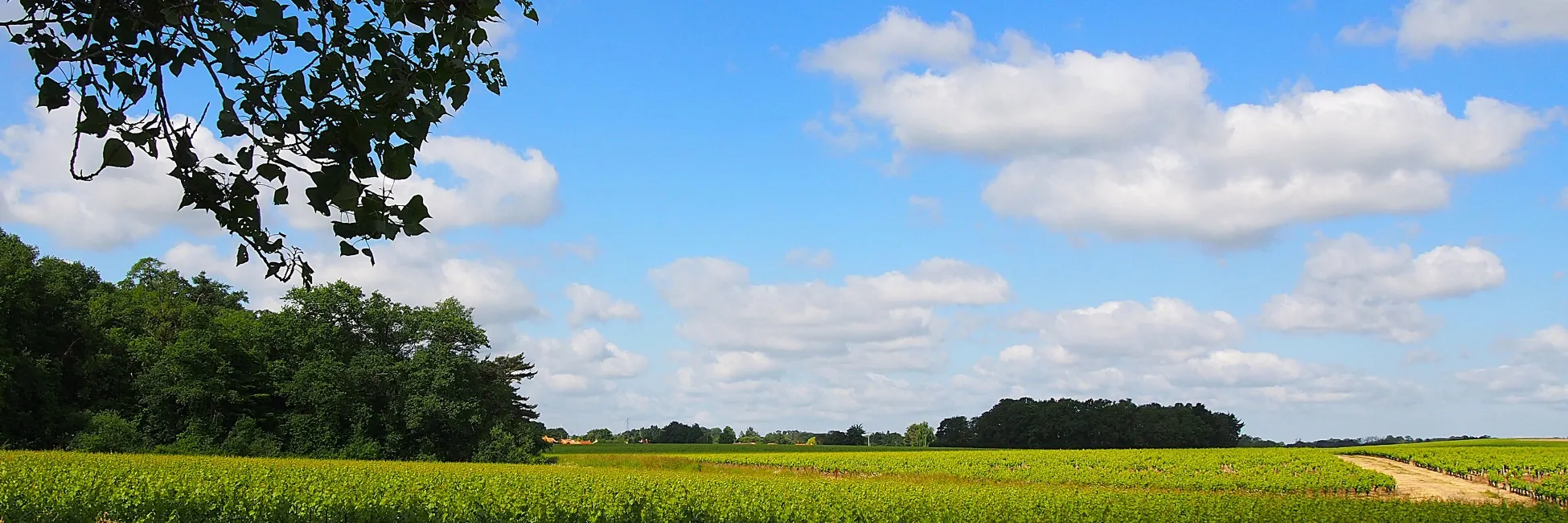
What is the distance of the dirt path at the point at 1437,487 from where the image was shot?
128 feet

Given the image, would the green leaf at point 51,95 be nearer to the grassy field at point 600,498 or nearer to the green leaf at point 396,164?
the green leaf at point 396,164

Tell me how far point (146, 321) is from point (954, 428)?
272ft

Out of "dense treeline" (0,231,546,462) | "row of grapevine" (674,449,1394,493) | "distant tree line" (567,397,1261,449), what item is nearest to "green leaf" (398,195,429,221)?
"row of grapevine" (674,449,1394,493)

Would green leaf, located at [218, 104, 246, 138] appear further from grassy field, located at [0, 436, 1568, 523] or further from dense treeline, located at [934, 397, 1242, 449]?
dense treeline, located at [934, 397, 1242, 449]

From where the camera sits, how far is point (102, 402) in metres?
46.8

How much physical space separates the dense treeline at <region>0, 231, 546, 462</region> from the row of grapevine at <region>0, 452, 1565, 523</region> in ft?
41.0

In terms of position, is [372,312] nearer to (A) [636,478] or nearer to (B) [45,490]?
(A) [636,478]

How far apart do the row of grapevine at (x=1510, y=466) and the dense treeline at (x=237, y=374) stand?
44.1 meters

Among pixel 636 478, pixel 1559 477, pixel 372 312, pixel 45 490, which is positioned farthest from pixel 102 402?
pixel 1559 477

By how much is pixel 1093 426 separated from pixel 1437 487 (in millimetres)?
55712

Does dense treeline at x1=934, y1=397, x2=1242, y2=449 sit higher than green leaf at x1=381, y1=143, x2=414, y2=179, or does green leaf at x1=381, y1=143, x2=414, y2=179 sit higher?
dense treeline at x1=934, y1=397, x2=1242, y2=449

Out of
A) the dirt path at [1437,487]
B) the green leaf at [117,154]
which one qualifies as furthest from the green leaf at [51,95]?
the dirt path at [1437,487]

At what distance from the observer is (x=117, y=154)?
4.19 metres

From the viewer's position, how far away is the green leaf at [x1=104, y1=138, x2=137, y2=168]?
4160 millimetres
